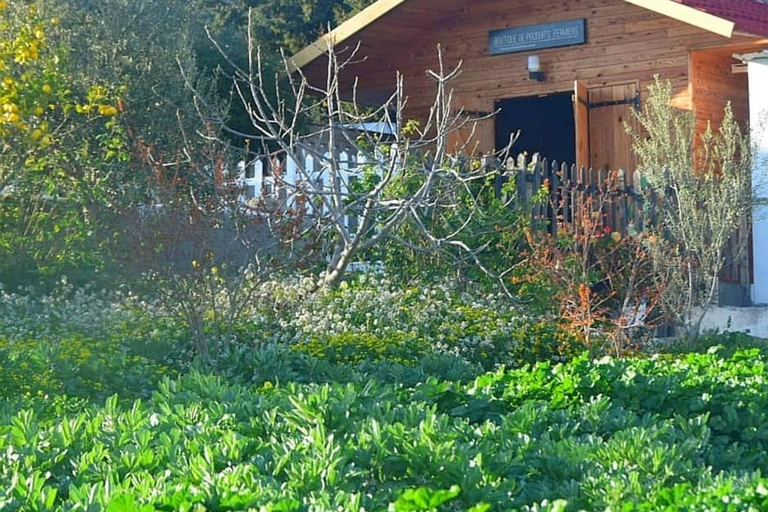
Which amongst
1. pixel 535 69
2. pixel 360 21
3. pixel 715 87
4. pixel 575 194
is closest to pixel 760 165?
pixel 715 87

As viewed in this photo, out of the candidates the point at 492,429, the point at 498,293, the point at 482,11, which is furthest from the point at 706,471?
the point at 482,11

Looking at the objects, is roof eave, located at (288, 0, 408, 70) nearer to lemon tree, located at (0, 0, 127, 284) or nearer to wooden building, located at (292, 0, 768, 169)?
wooden building, located at (292, 0, 768, 169)

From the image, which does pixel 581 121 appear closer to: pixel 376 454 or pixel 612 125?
pixel 612 125

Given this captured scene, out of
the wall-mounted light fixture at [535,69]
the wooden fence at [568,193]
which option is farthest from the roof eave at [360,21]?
the wooden fence at [568,193]

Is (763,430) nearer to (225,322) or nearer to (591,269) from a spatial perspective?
(225,322)

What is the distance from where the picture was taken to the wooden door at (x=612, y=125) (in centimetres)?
1484

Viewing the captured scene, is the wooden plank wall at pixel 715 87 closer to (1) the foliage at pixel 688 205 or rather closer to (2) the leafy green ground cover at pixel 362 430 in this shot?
(1) the foliage at pixel 688 205

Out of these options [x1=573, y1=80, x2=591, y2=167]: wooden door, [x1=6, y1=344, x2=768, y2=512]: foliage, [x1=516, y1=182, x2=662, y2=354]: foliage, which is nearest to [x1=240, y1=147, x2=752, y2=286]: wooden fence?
[x1=516, y1=182, x2=662, y2=354]: foliage

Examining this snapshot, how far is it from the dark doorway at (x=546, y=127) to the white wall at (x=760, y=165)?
16.0ft

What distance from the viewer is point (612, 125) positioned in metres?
15.2

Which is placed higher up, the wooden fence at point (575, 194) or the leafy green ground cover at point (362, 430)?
the wooden fence at point (575, 194)

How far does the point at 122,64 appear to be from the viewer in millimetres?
17250

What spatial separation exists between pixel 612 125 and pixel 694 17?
2.35m

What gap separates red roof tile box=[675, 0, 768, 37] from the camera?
13328mm
